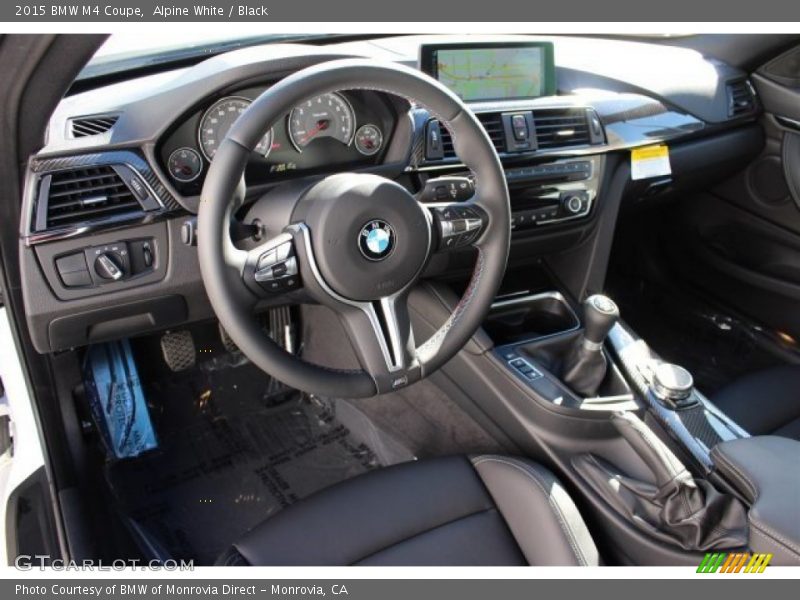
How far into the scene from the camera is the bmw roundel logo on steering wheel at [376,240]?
3.86ft

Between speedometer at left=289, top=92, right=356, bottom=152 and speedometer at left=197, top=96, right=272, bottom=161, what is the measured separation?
6 cm

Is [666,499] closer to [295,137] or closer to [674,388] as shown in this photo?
[674,388]

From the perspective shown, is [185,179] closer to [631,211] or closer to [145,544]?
[145,544]

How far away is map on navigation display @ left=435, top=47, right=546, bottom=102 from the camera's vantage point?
1787 millimetres

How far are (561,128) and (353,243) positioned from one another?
0.95m

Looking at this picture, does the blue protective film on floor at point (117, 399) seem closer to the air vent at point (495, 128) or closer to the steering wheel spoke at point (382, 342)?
the steering wheel spoke at point (382, 342)

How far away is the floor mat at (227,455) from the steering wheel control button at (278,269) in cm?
96

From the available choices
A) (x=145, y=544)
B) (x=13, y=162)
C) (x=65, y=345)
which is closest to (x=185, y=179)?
(x=13, y=162)

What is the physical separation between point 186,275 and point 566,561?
0.96 metres

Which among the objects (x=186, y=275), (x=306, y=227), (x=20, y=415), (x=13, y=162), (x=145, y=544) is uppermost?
(x=13, y=162)

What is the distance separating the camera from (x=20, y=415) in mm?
1547

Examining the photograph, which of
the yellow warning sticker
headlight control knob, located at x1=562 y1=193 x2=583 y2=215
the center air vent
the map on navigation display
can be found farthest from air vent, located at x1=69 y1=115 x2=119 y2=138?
the yellow warning sticker

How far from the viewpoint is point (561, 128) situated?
1.88 metres

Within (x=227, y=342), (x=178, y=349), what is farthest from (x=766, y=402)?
(x=178, y=349)
